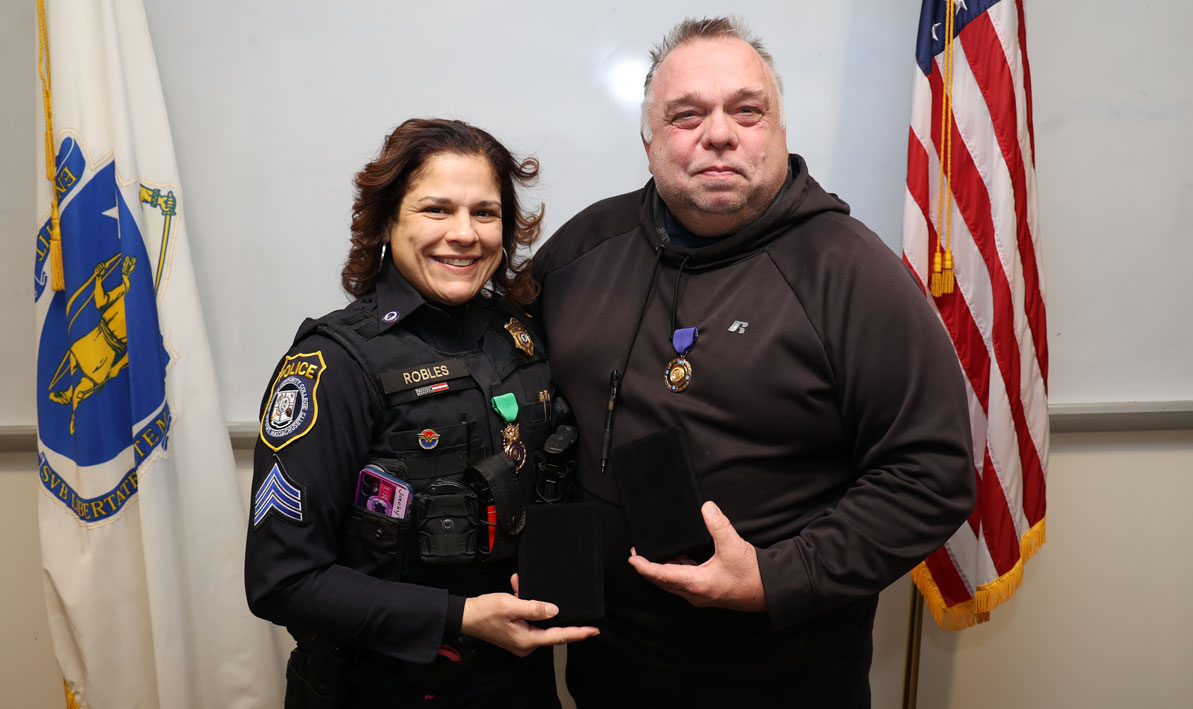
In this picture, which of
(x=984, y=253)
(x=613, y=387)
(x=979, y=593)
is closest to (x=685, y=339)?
(x=613, y=387)

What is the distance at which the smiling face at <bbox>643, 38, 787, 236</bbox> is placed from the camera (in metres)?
1.49

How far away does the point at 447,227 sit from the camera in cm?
141

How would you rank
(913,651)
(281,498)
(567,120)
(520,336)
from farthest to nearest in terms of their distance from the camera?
(913,651) → (567,120) → (520,336) → (281,498)

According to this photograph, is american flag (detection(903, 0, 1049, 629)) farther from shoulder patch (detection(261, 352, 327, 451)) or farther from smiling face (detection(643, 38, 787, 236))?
shoulder patch (detection(261, 352, 327, 451))

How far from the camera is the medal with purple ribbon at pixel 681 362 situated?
4.88 feet

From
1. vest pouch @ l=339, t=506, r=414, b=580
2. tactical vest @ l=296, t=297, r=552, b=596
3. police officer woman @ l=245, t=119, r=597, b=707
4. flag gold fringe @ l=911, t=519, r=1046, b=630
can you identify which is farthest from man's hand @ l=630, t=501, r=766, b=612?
flag gold fringe @ l=911, t=519, r=1046, b=630

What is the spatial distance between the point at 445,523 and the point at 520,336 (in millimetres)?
427

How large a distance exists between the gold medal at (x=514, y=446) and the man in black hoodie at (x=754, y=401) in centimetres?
17

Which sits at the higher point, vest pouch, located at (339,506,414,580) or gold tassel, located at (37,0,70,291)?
gold tassel, located at (37,0,70,291)

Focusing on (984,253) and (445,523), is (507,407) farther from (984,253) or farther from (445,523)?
(984,253)

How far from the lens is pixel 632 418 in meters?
1.53

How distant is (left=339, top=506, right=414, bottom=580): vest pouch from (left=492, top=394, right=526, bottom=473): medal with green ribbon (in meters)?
0.22

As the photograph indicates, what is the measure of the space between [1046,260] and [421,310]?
1.84 metres

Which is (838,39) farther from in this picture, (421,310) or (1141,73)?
(421,310)
